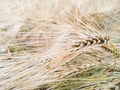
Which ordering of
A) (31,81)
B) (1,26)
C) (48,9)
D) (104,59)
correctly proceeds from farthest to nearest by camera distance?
(48,9)
(1,26)
(104,59)
(31,81)

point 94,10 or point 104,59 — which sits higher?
point 94,10

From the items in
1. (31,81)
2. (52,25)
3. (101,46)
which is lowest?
(31,81)

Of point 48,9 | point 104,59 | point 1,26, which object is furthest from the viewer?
point 48,9

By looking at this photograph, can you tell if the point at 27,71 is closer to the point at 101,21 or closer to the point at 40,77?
the point at 40,77

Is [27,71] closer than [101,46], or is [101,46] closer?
[27,71]

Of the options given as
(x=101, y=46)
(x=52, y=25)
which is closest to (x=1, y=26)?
(x=52, y=25)

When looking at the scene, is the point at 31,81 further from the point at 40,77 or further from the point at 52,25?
the point at 52,25
